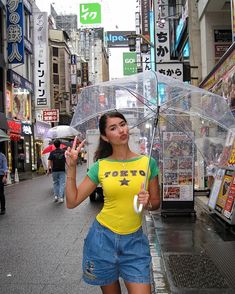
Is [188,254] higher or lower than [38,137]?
lower

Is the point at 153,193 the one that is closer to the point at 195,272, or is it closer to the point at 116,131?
the point at 116,131

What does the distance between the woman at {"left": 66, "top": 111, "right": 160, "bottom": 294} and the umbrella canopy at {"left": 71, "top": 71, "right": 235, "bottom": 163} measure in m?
0.72

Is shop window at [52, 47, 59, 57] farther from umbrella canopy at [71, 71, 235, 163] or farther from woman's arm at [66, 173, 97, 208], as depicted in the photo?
woman's arm at [66, 173, 97, 208]

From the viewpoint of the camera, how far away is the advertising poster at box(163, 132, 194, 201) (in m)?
10.5

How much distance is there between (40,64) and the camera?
1687 inches

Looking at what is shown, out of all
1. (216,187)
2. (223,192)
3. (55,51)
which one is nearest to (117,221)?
(223,192)

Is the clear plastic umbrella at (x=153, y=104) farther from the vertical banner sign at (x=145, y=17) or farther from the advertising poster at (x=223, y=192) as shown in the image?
the vertical banner sign at (x=145, y=17)

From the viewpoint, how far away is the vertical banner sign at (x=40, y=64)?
4212 centimetres

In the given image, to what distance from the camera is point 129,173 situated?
3.22 meters

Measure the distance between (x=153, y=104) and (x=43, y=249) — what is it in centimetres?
437

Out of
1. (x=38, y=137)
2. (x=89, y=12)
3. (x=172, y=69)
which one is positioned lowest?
(x=38, y=137)

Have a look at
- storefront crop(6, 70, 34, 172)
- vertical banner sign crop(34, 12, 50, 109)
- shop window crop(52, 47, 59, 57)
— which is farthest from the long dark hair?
shop window crop(52, 47, 59, 57)

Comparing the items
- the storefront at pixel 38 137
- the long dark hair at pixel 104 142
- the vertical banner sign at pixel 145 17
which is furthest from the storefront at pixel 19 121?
the long dark hair at pixel 104 142

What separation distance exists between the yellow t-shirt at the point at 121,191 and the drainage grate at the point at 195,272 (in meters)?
2.24
